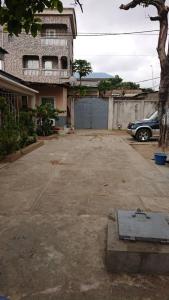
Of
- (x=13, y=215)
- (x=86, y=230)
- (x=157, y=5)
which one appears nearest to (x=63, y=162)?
(x=13, y=215)

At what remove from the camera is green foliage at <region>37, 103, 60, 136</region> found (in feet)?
42.6

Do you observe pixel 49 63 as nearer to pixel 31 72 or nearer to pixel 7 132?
pixel 31 72

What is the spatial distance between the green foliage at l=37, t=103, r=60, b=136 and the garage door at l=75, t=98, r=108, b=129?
15.0 feet

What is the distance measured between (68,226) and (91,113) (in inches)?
613

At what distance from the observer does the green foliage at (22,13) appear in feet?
6.81

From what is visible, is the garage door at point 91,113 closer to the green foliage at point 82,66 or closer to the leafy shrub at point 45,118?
the leafy shrub at point 45,118

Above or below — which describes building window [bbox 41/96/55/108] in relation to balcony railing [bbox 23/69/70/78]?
below

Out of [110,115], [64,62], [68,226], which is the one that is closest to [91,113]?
[110,115]

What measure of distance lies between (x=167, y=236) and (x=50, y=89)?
15.6 m

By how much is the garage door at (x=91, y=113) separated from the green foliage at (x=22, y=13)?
15818 mm

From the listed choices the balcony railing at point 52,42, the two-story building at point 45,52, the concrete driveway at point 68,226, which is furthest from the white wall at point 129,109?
the concrete driveway at point 68,226

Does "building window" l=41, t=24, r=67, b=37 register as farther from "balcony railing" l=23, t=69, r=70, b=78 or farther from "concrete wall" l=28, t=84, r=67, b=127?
"concrete wall" l=28, t=84, r=67, b=127

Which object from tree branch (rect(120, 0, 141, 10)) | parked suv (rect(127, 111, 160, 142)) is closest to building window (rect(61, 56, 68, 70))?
tree branch (rect(120, 0, 141, 10))

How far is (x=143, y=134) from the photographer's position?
43.0 ft
